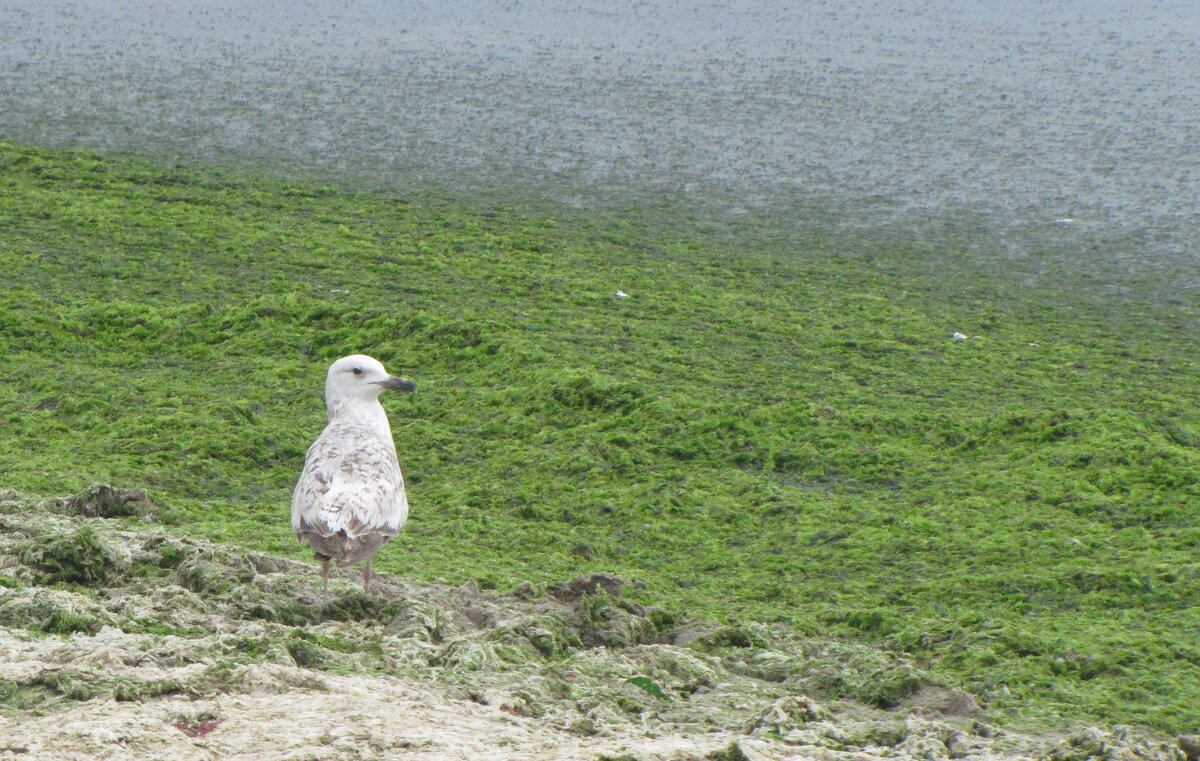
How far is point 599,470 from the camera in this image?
6059mm

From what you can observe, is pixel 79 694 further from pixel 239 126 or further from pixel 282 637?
pixel 239 126

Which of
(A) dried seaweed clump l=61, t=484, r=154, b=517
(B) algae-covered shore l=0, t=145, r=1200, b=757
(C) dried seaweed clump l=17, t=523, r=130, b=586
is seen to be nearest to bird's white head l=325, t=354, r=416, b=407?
(B) algae-covered shore l=0, t=145, r=1200, b=757

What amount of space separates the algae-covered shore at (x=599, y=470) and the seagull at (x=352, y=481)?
0.22 metres

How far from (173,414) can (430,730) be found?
11.7ft

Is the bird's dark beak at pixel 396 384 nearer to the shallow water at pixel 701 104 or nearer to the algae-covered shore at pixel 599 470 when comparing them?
the algae-covered shore at pixel 599 470

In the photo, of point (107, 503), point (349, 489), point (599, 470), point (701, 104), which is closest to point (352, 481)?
point (349, 489)

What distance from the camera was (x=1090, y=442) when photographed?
6.22 metres

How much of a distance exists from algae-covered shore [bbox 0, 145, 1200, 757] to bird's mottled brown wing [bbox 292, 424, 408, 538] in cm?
26

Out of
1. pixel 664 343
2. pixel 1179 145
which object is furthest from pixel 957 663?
pixel 1179 145

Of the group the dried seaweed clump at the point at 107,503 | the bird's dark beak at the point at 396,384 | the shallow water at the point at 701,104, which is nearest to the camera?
the dried seaweed clump at the point at 107,503

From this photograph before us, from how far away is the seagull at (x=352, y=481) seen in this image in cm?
435

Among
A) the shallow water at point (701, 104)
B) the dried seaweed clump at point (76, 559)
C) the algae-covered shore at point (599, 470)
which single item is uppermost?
the shallow water at point (701, 104)

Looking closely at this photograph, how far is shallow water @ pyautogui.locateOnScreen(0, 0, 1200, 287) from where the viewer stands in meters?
10.3

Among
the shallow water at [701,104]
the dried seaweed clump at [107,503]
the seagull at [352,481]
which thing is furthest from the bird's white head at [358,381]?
the shallow water at [701,104]
